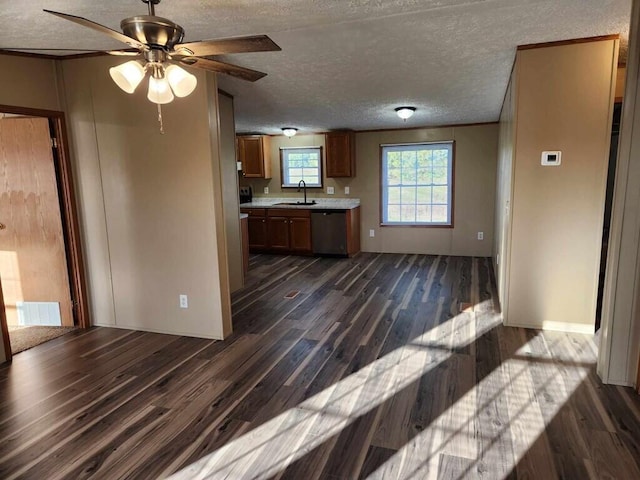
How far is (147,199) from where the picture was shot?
332 cm

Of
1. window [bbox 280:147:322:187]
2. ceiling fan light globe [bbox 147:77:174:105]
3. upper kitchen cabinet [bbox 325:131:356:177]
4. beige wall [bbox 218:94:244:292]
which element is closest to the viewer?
ceiling fan light globe [bbox 147:77:174:105]

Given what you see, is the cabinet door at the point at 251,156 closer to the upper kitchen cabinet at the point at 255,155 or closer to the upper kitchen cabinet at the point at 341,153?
the upper kitchen cabinet at the point at 255,155

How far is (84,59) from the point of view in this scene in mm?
3234

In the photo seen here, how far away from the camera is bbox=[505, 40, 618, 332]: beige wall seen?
2959 millimetres

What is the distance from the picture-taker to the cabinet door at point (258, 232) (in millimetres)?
6754

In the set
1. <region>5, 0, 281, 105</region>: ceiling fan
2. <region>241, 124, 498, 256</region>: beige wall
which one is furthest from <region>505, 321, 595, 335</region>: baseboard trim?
<region>241, 124, 498, 256</region>: beige wall

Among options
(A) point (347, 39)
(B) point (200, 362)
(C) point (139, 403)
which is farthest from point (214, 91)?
(C) point (139, 403)

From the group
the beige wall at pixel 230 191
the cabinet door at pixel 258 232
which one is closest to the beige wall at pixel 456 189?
the cabinet door at pixel 258 232

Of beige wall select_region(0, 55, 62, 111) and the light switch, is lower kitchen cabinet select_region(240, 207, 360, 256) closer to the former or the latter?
the light switch

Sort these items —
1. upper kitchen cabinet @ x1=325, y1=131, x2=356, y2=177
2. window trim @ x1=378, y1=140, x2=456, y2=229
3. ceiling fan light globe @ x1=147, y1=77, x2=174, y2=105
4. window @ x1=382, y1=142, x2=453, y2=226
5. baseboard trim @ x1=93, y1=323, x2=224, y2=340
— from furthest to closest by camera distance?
upper kitchen cabinet @ x1=325, y1=131, x2=356, y2=177, window @ x1=382, y1=142, x2=453, y2=226, window trim @ x1=378, y1=140, x2=456, y2=229, baseboard trim @ x1=93, y1=323, x2=224, y2=340, ceiling fan light globe @ x1=147, y1=77, x2=174, y2=105

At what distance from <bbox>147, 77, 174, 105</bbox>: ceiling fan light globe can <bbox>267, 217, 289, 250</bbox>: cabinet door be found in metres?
4.58

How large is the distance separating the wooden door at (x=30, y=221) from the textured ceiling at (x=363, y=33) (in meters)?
0.88

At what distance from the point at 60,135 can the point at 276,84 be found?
74.1 inches

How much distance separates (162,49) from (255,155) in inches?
211
